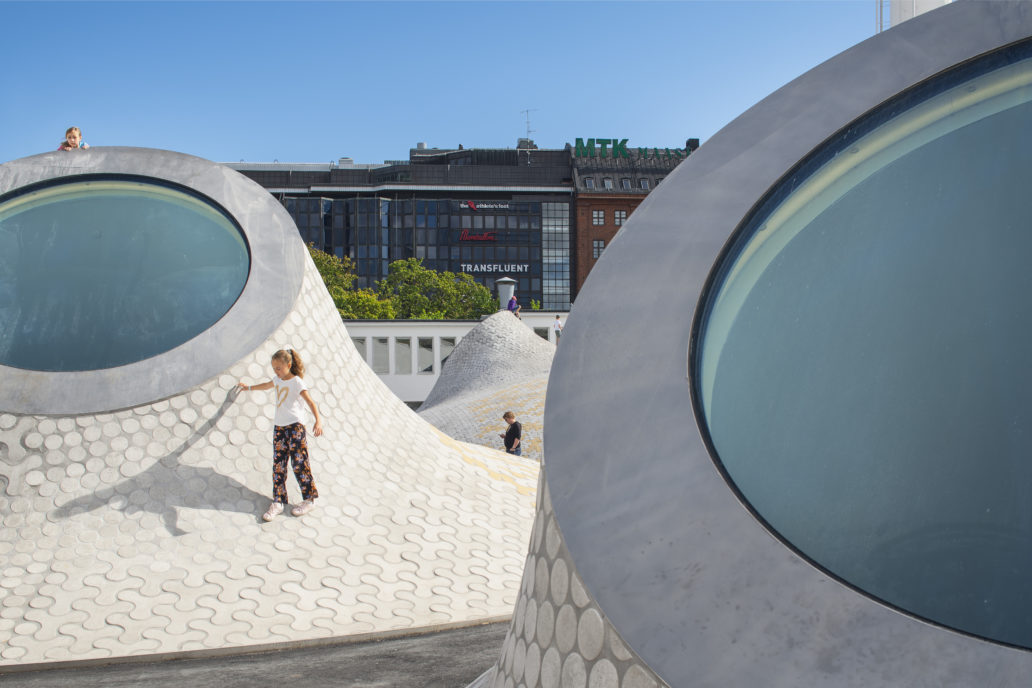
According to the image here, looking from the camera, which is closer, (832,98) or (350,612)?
(832,98)

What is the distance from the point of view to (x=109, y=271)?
871 centimetres

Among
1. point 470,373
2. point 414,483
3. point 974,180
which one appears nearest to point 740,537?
point 974,180

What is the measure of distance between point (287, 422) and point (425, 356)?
28431 millimetres

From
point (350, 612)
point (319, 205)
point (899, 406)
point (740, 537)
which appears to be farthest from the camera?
point (319, 205)

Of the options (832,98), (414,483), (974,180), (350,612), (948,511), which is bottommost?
(350,612)

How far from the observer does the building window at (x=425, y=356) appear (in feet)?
117

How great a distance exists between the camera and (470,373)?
23844 mm

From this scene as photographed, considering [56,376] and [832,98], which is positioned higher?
[832,98]

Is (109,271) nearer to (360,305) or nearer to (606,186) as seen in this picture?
(360,305)

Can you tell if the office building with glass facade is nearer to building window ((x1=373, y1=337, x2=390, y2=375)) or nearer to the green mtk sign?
the green mtk sign

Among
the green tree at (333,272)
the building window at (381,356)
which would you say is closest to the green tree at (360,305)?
the green tree at (333,272)

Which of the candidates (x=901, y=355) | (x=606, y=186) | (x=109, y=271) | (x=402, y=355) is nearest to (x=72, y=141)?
(x=109, y=271)

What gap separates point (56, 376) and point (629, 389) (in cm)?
623

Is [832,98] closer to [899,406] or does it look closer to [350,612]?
[899,406]
